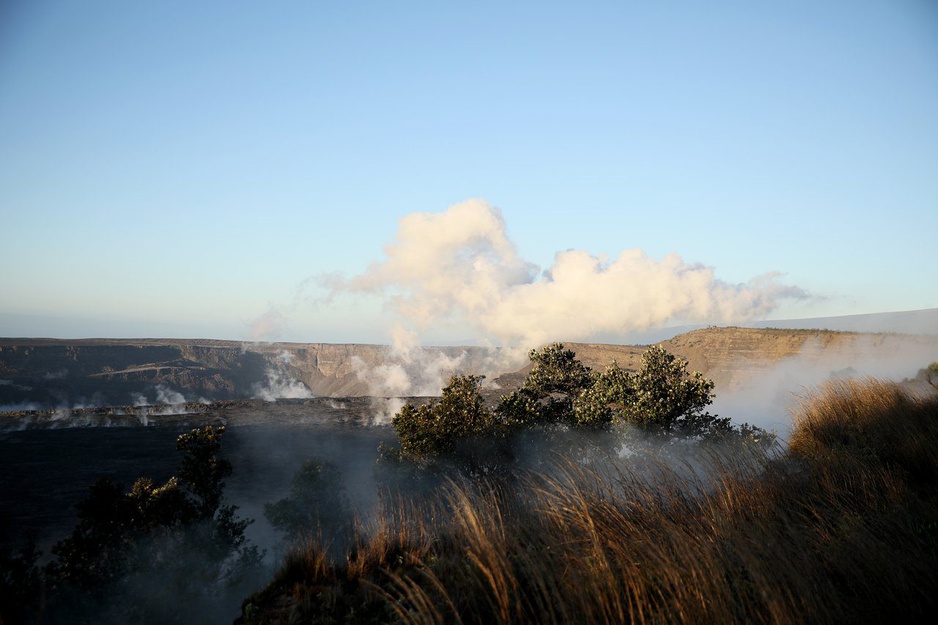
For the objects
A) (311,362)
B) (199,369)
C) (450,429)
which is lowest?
(311,362)

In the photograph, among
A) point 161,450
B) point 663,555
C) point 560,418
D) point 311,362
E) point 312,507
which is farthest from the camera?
point 311,362

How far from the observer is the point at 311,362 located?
413ft

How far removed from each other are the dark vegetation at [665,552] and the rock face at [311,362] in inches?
1259

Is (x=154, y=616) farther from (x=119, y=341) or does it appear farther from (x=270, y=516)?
(x=119, y=341)

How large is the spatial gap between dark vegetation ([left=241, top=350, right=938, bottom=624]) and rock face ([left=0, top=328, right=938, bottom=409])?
32.0 metres

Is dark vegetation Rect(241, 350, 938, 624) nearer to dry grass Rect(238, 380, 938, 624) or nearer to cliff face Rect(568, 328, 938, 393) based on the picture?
dry grass Rect(238, 380, 938, 624)

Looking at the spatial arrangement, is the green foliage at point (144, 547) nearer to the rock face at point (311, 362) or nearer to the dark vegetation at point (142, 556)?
the dark vegetation at point (142, 556)

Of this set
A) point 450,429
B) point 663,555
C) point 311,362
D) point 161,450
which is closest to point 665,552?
point 663,555

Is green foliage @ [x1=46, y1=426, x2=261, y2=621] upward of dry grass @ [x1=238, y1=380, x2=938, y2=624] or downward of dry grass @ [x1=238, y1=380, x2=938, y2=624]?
downward

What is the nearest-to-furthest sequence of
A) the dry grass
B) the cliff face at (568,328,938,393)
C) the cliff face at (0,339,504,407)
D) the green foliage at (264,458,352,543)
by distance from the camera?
the dry grass < the green foliage at (264,458,352,543) < the cliff face at (568,328,938,393) < the cliff face at (0,339,504,407)

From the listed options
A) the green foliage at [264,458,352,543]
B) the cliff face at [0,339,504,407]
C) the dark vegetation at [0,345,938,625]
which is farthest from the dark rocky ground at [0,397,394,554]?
the cliff face at [0,339,504,407]

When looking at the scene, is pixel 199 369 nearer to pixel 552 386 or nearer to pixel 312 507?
pixel 312 507

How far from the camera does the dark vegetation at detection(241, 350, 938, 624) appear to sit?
3.22m

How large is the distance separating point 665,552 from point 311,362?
12991 centimetres
